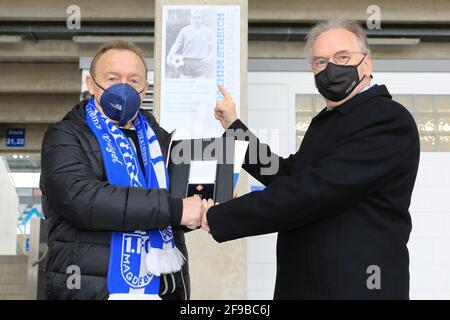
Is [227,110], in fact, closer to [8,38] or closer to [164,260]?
[164,260]

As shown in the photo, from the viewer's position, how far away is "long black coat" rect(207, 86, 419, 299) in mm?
1608

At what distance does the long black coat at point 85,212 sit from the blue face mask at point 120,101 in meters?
0.18

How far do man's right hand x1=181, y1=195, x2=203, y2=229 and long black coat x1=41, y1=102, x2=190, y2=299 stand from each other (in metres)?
0.04

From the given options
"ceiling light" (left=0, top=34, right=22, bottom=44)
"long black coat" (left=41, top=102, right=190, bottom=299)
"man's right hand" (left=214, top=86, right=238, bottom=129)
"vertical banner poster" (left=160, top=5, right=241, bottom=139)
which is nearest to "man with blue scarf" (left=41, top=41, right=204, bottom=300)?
"long black coat" (left=41, top=102, right=190, bottom=299)

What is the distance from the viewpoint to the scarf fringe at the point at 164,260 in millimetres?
1620

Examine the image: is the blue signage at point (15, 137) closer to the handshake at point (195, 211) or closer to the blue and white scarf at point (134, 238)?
the blue and white scarf at point (134, 238)

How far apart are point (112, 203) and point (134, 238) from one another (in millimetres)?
169

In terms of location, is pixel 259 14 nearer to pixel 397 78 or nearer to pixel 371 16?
pixel 371 16

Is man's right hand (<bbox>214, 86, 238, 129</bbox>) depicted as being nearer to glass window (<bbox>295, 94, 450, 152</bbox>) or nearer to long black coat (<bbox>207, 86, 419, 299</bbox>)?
long black coat (<bbox>207, 86, 419, 299</bbox>)

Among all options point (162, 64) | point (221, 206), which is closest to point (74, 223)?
point (221, 206)

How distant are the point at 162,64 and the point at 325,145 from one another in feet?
9.37

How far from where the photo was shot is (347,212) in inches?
65.7

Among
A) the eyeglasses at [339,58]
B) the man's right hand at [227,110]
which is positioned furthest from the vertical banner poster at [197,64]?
the eyeglasses at [339,58]

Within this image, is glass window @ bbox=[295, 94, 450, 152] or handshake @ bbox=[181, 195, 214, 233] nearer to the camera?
handshake @ bbox=[181, 195, 214, 233]
